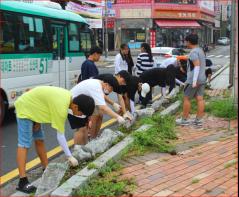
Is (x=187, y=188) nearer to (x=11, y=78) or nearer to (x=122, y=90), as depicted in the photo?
(x=122, y=90)

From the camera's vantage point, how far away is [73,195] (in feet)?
14.0

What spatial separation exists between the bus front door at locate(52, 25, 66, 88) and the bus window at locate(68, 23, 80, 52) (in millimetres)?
405

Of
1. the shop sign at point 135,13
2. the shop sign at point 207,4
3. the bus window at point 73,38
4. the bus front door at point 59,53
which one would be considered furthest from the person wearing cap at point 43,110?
the shop sign at point 207,4

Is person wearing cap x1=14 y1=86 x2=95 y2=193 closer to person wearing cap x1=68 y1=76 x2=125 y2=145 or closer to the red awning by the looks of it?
person wearing cap x1=68 y1=76 x2=125 y2=145

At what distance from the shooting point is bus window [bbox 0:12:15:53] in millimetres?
8492

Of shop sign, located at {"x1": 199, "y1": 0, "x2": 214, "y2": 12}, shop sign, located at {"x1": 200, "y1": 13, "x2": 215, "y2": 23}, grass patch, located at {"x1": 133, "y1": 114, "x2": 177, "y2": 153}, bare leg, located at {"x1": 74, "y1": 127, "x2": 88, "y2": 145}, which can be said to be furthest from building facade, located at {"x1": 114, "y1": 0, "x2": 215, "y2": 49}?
bare leg, located at {"x1": 74, "y1": 127, "x2": 88, "y2": 145}

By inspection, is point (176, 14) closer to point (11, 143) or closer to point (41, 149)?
point (11, 143)

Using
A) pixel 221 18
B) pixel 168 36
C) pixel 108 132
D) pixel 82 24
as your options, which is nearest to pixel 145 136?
pixel 108 132

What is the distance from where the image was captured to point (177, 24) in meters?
48.8

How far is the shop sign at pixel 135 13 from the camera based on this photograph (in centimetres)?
4609

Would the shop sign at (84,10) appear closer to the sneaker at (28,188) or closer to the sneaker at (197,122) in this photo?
the sneaker at (197,122)

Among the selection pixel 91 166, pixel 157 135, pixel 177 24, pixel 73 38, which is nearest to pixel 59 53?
pixel 73 38

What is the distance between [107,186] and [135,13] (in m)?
43.1

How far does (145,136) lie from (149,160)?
2.34 ft
